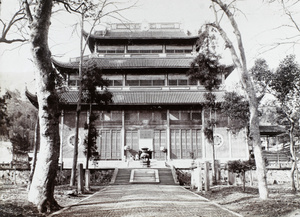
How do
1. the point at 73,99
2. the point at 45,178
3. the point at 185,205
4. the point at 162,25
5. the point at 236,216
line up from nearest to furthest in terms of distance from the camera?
the point at 236,216 → the point at 45,178 → the point at 185,205 → the point at 73,99 → the point at 162,25

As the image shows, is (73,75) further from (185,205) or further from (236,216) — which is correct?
(236,216)

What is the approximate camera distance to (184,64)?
25.5 meters

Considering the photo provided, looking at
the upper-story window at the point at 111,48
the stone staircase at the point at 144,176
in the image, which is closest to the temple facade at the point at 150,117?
the upper-story window at the point at 111,48

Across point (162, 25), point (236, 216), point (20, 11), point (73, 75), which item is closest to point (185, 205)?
point (236, 216)

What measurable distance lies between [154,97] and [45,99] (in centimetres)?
1708

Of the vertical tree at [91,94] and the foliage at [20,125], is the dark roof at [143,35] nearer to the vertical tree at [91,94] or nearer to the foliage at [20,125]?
the foliage at [20,125]

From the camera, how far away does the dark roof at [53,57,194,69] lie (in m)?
25.1

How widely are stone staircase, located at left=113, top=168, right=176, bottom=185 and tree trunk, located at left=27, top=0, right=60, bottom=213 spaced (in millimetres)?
9267

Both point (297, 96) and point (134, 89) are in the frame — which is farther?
point (134, 89)

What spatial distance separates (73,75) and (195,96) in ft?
35.8

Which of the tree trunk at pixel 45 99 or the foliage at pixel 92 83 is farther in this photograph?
the foliage at pixel 92 83

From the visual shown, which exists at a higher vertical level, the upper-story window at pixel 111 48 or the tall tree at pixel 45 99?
the upper-story window at pixel 111 48

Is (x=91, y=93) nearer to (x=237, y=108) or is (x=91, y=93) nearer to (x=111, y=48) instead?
(x=237, y=108)

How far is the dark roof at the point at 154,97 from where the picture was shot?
23.7 metres
